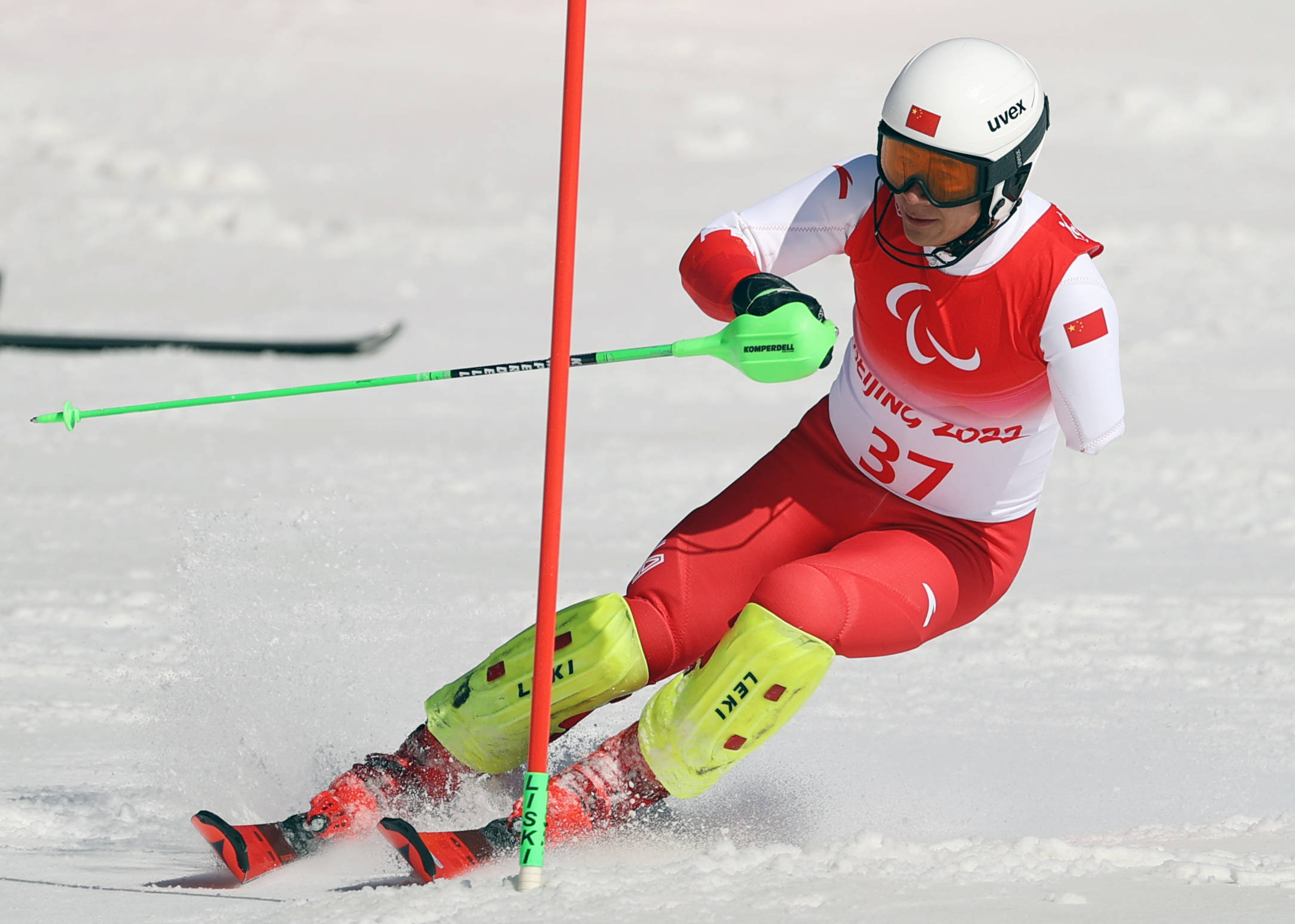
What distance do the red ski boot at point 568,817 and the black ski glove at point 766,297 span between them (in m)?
0.87

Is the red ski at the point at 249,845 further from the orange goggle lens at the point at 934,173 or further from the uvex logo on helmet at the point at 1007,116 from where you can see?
the uvex logo on helmet at the point at 1007,116

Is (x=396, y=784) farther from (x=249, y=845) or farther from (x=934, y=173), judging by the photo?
(x=934, y=173)

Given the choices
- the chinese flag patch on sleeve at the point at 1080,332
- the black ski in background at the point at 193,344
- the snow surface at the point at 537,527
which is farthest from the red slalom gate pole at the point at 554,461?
the black ski in background at the point at 193,344

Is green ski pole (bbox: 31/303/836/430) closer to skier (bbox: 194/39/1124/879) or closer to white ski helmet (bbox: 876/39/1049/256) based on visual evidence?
skier (bbox: 194/39/1124/879)

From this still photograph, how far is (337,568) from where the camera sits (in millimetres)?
5742

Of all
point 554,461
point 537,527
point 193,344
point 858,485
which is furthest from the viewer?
point 193,344

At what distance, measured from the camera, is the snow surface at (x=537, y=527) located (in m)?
3.14

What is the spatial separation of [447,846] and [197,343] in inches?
280

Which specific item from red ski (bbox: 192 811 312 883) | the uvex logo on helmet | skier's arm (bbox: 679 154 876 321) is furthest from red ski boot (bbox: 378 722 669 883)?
the uvex logo on helmet

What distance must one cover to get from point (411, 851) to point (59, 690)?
2083 millimetres

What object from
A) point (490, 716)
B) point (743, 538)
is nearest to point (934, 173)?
point (743, 538)

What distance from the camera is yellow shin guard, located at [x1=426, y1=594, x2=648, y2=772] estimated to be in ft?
10.6

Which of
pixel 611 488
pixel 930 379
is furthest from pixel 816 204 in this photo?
pixel 611 488

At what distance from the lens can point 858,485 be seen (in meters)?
3.54
